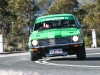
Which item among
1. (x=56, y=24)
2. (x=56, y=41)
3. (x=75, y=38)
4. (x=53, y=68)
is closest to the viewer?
(x=53, y=68)

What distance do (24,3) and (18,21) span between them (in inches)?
99.7

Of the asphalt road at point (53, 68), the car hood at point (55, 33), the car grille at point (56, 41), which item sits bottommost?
the asphalt road at point (53, 68)

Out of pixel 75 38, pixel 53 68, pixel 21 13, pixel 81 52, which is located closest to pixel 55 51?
pixel 75 38

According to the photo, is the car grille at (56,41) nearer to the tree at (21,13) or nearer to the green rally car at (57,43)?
the green rally car at (57,43)

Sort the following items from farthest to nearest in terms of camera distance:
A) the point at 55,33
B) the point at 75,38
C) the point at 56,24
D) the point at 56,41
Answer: the point at 56,24 → the point at 55,33 → the point at 56,41 → the point at 75,38

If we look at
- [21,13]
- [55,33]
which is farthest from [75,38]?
[21,13]

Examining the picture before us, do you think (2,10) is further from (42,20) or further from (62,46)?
(62,46)

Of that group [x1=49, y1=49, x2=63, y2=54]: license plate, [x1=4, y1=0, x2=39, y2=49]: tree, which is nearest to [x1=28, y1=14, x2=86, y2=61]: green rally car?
[x1=49, y1=49, x2=63, y2=54]: license plate

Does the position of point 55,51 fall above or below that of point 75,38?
below

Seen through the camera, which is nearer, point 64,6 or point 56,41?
point 56,41

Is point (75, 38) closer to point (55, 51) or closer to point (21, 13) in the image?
point (55, 51)

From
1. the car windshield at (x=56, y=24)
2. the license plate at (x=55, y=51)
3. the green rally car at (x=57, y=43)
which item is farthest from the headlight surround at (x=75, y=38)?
the car windshield at (x=56, y=24)

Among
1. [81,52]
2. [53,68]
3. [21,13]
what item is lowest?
[53,68]

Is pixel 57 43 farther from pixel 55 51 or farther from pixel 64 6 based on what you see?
pixel 64 6
